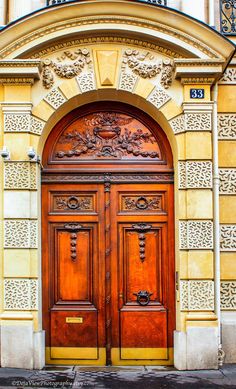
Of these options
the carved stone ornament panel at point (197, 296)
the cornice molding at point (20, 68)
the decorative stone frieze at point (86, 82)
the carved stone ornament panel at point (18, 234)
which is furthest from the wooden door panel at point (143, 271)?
the cornice molding at point (20, 68)

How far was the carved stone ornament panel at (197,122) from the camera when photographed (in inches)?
341

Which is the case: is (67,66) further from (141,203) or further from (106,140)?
(141,203)

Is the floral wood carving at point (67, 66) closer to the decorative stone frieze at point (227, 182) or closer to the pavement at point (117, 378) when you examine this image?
the decorative stone frieze at point (227, 182)

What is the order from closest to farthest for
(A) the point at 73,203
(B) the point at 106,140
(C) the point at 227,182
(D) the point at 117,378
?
1. (D) the point at 117,378
2. (C) the point at 227,182
3. (A) the point at 73,203
4. (B) the point at 106,140

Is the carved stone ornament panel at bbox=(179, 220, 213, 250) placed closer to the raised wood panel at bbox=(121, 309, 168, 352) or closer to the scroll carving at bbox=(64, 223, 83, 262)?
the raised wood panel at bbox=(121, 309, 168, 352)

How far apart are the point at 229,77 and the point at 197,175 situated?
1672 millimetres

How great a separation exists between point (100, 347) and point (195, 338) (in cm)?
154

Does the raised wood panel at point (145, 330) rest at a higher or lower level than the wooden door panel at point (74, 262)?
lower

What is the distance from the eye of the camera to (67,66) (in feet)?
28.9

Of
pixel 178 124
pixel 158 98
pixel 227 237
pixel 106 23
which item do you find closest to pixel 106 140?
pixel 158 98

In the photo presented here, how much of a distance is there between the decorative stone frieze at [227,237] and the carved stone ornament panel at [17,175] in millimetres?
2982

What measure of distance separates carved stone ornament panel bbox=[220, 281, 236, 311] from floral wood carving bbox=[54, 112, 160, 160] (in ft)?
7.54

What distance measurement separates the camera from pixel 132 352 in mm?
8906

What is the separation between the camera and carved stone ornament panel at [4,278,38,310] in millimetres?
8484
